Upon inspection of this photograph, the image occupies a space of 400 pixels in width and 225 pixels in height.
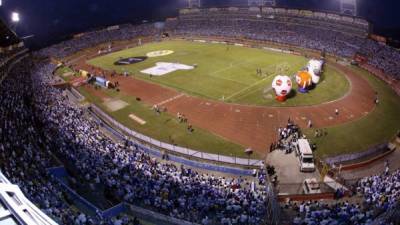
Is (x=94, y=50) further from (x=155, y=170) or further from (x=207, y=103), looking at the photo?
(x=155, y=170)

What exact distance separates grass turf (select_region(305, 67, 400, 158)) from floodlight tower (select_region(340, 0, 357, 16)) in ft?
105

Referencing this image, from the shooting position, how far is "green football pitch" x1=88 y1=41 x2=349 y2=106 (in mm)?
53625

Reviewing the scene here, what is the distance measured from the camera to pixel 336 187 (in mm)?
31281

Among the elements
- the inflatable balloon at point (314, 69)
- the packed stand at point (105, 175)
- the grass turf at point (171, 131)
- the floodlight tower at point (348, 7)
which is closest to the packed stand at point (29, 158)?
the packed stand at point (105, 175)

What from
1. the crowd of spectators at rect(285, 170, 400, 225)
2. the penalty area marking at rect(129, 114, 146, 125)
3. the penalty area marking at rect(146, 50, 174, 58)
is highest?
the penalty area marking at rect(146, 50, 174, 58)

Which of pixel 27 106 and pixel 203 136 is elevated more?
pixel 27 106

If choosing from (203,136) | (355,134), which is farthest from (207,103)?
(355,134)

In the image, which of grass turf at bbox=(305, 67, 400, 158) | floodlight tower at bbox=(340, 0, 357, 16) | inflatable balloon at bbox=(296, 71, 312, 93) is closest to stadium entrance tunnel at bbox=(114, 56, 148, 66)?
inflatable balloon at bbox=(296, 71, 312, 93)

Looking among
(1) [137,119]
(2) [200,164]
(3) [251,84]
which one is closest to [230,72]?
(3) [251,84]

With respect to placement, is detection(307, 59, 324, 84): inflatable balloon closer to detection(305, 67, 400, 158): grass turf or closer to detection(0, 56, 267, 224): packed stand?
detection(305, 67, 400, 158): grass turf

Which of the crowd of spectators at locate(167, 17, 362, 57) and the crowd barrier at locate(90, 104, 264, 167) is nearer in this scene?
the crowd barrier at locate(90, 104, 264, 167)

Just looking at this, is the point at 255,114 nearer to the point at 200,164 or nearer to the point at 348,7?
the point at 200,164

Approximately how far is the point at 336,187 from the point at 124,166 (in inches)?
737

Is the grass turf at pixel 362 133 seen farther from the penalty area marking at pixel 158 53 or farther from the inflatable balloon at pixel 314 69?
the penalty area marking at pixel 158 53
